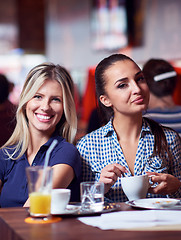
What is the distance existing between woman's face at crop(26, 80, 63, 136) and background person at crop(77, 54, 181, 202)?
175 millimetres

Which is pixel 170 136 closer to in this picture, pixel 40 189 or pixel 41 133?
pixel 41 133

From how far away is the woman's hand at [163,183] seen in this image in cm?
164

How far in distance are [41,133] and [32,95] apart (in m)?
0.17

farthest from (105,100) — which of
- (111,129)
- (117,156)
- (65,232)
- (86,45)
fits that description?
(86,45)

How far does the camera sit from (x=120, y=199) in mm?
1846

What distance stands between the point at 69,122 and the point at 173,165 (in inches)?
19.0

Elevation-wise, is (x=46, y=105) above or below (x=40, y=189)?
above

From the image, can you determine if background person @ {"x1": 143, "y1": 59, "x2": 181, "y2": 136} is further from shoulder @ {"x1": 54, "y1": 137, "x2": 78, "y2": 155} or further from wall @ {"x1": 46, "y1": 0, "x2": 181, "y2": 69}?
wall @ {"x1": 46, "y1": 0, "x2": 181, "y2": 69}

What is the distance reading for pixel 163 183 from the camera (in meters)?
1.67

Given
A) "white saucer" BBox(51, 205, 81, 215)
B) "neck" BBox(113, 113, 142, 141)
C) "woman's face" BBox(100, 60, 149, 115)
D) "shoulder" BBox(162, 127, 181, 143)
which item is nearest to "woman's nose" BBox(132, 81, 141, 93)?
"woman's face" BBox(100, 60, 149, 115)

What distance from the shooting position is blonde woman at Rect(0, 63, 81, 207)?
1808 mm

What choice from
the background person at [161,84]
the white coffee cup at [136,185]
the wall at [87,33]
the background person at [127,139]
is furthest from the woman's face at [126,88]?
the wall at [87,33]

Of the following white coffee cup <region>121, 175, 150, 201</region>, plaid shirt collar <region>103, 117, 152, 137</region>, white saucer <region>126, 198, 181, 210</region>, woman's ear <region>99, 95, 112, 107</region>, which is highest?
woman's ear <region>99, 95, 112, 107</region>

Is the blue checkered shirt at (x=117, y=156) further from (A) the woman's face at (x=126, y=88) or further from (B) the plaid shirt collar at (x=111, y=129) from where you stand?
(A) the woman's face at (x=126, y=88)
